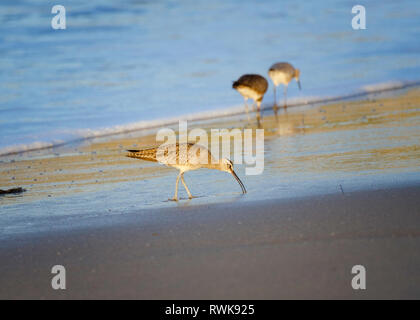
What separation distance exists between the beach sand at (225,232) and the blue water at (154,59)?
4767 mm

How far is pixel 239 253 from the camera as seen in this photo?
4008mm

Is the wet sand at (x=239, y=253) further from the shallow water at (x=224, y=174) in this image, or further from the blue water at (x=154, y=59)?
the blue water at (x=154, y=59)

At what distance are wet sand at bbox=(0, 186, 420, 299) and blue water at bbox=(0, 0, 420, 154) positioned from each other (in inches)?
254

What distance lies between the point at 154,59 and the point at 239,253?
16379 mm

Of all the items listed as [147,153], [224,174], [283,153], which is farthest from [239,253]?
[283,153]

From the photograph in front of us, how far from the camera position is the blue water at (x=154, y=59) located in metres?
14.2

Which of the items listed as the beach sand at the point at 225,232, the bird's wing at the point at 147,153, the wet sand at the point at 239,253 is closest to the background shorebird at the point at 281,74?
the beach sand at the point at 225,232

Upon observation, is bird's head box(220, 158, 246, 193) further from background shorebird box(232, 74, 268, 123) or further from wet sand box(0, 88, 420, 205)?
background shorebird box(232, 74, 268, 123)

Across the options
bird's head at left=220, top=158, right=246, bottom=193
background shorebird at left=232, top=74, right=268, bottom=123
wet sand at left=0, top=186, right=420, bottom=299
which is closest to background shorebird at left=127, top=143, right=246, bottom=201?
bird's head at left=220, top=158, right=246, bottom=193

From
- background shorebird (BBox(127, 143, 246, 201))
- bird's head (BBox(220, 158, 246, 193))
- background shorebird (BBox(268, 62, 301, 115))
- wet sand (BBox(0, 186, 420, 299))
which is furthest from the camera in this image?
background shorebird (BBox(268, 62, 301, 115))

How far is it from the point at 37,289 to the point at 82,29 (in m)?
19.3

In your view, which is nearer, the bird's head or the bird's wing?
the bird's head

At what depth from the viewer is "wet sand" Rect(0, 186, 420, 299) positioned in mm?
3447
